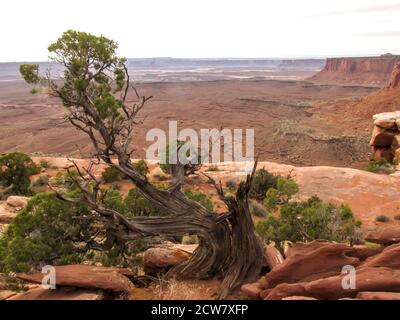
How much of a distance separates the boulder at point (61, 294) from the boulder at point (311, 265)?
117 inches

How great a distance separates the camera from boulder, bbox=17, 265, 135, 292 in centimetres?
697

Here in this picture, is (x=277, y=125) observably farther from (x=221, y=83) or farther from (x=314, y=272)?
(x=221, y=83)

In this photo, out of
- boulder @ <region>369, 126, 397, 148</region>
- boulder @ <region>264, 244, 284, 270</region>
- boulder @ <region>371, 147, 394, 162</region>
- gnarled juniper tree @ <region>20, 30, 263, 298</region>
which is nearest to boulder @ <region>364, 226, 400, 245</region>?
boulder @ <region>264, 244, 284, 270</region>

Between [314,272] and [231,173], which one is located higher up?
[314,272]

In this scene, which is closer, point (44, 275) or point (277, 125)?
point (44, 275)

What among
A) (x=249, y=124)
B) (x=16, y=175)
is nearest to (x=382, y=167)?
(x=16, y=175)

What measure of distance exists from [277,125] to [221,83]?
201 feet

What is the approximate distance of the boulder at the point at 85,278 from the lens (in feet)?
22.9

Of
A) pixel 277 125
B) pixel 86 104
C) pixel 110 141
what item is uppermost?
pixel 86 104

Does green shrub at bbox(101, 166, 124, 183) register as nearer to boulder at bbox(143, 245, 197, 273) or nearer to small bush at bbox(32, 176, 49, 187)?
small bush at bbox(32, 176, 49, 187)

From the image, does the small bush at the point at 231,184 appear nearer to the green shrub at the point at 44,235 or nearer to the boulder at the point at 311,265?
the green shrub at the point at 44,235

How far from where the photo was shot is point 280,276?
Result: 21.9 ft
